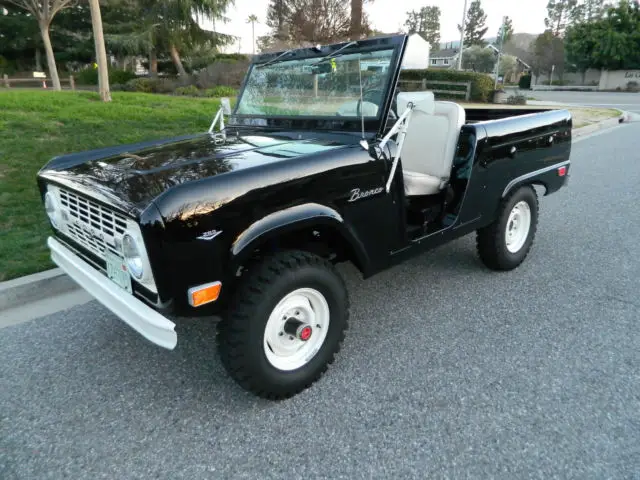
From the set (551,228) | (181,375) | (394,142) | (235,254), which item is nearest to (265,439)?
(181,375)

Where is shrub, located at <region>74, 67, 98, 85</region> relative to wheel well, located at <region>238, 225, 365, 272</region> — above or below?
above

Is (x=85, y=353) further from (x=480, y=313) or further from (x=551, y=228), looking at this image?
(x=551, y=228)

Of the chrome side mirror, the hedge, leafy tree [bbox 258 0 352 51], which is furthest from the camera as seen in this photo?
the hedge

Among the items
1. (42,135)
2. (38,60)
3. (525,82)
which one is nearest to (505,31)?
(525,82)

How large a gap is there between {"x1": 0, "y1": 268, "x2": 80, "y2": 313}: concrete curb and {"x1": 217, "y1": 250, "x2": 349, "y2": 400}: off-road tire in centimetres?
201

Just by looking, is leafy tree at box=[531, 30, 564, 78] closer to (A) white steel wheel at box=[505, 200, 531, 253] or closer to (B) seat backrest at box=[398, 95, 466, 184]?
(A) white steel wheel at box=[505, 200, 531, 253]

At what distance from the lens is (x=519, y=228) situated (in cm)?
402

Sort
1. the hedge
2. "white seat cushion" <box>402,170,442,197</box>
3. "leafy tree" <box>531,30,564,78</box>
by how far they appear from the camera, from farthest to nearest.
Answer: "leafy tree" <box>531,30,564,78</box>, the hedge, "white seat cushion" <box>402,170,442,197</box>

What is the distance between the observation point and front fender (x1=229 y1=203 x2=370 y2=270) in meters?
2.04

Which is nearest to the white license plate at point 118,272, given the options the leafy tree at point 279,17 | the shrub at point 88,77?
the leafy tree at point 279,17

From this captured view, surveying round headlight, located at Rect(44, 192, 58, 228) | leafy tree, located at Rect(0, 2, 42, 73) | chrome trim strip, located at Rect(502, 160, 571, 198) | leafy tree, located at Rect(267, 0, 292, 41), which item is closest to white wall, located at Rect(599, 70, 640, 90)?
leafy tree, located at Rect(267, 0, 292, 41)

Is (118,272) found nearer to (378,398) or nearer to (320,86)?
(378,398)

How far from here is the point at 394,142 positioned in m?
Answer: 2.74

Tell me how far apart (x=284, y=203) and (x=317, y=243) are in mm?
514
